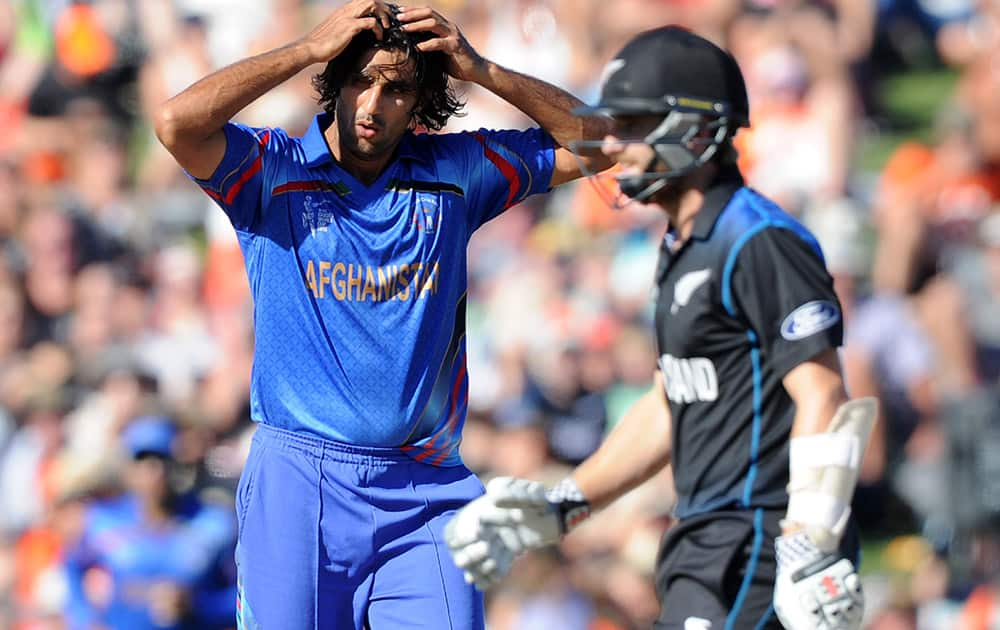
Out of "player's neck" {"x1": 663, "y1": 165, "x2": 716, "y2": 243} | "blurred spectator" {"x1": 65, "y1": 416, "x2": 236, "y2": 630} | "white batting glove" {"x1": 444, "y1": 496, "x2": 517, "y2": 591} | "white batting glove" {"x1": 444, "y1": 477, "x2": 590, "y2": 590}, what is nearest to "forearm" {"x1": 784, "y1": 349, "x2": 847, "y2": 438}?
"player's neck" {"x1": 663, "y1": 165, "x2": 716, "y2": 243}

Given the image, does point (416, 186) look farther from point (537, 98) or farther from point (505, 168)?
point (537, 98)

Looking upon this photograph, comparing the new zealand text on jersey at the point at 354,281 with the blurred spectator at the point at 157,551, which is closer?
the new zealand text on jersey at the point at 354,281

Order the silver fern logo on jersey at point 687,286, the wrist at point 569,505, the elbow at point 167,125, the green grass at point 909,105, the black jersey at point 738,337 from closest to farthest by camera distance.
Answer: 1. the black jersey at point 738,337
2. the silver fern logo on jersey at point 687,286
3. the wrist at point 569,505
4. the elbow at point 167,125
5. the green grass at point 909,105

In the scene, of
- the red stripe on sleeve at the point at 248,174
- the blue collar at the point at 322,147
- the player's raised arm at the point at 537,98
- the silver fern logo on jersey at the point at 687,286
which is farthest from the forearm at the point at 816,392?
the red stripe on sleeve at the point at 248,174

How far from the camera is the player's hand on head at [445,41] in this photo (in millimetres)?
4496

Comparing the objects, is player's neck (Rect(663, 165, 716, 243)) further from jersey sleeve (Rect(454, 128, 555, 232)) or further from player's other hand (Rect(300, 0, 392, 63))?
player's other hand (Rect(300, 0, 392, 63))

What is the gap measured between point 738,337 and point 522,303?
564 centimetres

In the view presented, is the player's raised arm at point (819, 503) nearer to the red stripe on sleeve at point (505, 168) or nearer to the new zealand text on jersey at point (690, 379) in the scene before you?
the new zealand text on jersey at point (690, 379)

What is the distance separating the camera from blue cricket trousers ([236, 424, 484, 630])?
445cm

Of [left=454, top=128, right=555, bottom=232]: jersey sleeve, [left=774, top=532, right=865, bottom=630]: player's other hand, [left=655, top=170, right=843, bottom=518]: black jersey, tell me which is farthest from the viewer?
[left=454, top=128, right=555, bottom=232]: jersey sleeve

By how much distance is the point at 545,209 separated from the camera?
10016mm

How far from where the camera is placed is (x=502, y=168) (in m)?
4.78

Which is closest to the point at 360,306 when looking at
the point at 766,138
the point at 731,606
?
the point at 731,606

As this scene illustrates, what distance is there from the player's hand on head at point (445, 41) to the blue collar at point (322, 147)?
24 cm
